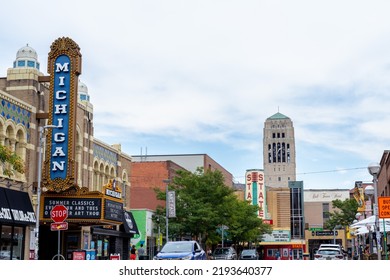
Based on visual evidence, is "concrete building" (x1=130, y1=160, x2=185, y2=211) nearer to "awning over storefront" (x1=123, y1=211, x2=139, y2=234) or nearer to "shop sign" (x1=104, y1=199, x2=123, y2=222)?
"awning over storefront" (x1=123, y1=211, x2=139, y2=234)

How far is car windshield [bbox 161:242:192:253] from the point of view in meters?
24.8

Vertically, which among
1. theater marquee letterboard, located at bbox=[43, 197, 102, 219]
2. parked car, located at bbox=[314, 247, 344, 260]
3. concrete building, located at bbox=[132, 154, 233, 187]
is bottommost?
parked car, located at bbox=[314, 247, 344, 260]

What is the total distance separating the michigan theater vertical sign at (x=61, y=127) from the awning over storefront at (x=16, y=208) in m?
2.06

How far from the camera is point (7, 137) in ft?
96.2

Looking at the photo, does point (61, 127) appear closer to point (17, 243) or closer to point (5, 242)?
point (17, 243)

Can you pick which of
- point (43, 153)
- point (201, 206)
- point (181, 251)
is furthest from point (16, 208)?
point (201, 206)

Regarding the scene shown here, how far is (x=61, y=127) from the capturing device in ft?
104

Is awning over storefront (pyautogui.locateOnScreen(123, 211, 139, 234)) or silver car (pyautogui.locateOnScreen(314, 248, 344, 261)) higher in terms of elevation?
awning over storefront (pyautogui.locateOnScreen(123, 211, 139, 234))

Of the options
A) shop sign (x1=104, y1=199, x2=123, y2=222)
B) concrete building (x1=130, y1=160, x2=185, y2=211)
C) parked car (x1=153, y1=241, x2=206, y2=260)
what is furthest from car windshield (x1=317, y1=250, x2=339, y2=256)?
concrete building (x1=130, y1=160, x2=185, y2=211)

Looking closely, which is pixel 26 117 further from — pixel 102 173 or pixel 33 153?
pixel 102 173

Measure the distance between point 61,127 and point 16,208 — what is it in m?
5.28

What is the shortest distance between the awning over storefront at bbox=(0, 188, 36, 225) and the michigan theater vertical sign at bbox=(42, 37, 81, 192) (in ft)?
6.76

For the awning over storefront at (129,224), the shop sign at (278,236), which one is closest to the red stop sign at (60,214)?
the awning over storefront at (129,224)

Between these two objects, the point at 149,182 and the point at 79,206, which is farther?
the point at 149,182
